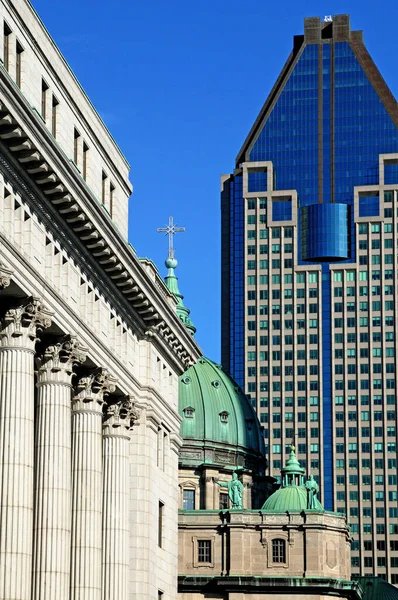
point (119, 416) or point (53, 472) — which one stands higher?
point (119, 416)

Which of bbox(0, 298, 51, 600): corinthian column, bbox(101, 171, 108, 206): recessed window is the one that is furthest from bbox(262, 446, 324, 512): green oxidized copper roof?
bbox(0, 298, 51, 600): corinthian column

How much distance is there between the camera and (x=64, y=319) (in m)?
62.2

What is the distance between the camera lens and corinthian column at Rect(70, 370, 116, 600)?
65.9 metres

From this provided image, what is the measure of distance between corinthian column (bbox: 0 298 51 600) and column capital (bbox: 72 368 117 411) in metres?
9.26

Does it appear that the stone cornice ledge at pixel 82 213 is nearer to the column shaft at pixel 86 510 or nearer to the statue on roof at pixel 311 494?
the column shaft at pixel 86 510

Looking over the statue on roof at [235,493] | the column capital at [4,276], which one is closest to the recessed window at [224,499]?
the statue on roof at [235,493]

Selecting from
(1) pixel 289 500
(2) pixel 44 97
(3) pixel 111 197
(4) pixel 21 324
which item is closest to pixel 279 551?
(1) pixel 289 500

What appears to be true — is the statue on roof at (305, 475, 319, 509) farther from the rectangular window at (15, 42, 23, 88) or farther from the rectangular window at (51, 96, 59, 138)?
the rectangular window at (15, 42, 23, 88)

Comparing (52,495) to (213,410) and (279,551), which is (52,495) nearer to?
(279,551)

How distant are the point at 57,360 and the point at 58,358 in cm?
10

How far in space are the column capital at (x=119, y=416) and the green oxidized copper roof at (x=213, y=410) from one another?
3992 inches

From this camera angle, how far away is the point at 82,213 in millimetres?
61938

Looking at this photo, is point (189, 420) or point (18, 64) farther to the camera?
point (189, 420)

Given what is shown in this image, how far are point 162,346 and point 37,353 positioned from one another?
1774cm
